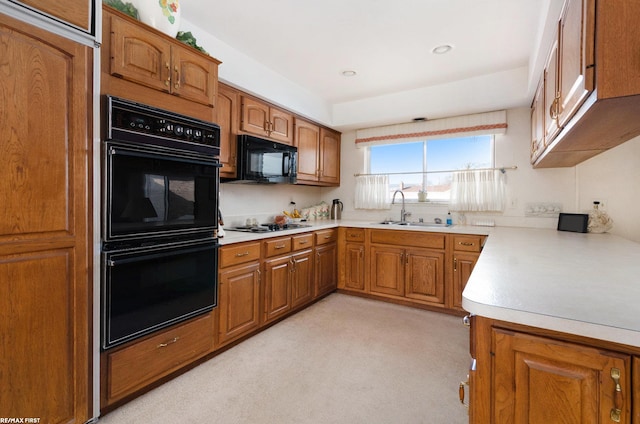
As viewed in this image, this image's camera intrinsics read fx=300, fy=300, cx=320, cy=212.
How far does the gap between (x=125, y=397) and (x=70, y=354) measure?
49 centimetres

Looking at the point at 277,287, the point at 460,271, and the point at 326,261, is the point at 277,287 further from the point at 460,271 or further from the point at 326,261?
the point at 460,271

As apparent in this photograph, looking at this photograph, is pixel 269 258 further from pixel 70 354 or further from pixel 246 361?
pixel 70 354

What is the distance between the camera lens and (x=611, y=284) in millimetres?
1039

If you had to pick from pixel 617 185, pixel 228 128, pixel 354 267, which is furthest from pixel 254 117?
pixel 617 185

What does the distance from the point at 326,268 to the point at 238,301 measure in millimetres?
1340

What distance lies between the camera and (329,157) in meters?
4.08

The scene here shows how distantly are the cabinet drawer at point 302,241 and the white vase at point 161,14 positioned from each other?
6.18 ft

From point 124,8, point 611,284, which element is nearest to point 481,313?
point 611,284

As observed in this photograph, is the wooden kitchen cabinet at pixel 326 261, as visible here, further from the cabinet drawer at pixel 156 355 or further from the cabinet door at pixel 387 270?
the cabinet drawer at pixel 156 355

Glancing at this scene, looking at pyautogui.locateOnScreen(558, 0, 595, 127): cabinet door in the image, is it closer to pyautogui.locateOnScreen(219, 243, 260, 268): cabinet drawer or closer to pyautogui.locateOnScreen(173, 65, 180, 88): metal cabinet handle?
pyautogui.locateOnScreen(173, 65, 180, 88): metal cabinet handle

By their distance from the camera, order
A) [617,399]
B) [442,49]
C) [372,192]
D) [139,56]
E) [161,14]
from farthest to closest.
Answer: [372,192] < [442,49] < [161,14] < [139,56] < [617,399]

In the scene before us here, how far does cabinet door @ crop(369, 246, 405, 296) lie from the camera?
3.32 metres

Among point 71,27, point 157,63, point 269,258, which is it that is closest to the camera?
point 71,27

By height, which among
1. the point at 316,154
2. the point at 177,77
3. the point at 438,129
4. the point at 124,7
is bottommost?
the point at 316,154
